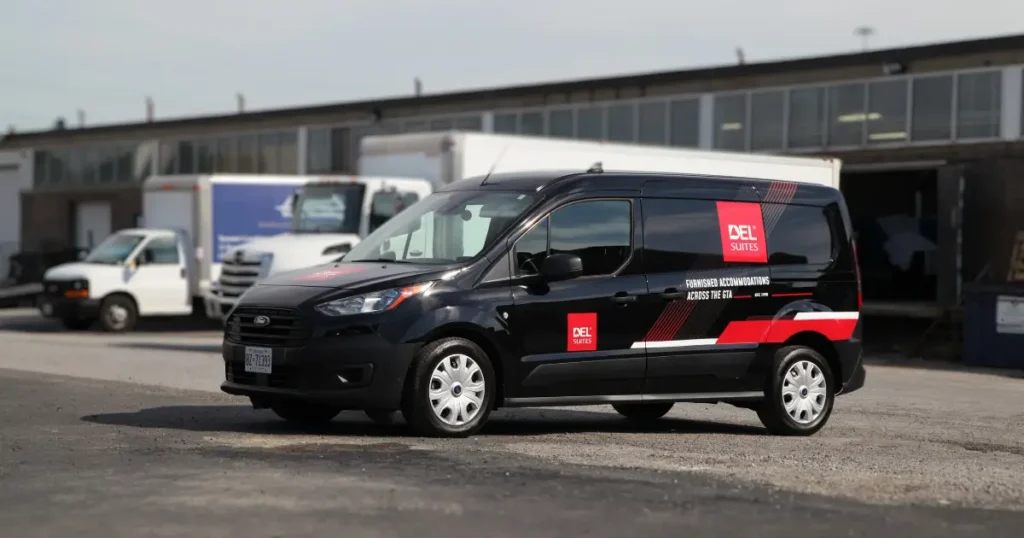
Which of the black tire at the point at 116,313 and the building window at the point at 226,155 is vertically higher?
the building window at the point at 226,155

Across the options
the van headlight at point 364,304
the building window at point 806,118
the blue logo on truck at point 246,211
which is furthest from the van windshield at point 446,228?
the building window at point 806,118

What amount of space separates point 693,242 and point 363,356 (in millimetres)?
2872

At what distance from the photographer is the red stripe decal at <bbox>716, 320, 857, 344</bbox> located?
1174 cm

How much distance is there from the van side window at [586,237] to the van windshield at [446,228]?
23cm

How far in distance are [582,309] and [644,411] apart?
2.17 metres

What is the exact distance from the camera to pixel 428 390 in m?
10.3

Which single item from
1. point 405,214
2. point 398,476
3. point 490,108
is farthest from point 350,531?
point 490,108

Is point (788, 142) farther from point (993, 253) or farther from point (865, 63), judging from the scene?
point (993, 253)

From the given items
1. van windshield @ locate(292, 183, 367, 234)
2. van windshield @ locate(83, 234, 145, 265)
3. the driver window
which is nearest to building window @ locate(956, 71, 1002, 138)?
van windshield @ locate(292, 183, 367, 234)

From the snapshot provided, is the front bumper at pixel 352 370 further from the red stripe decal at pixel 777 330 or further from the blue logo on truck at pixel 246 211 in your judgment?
the blue logo on truck at pixel 246 211

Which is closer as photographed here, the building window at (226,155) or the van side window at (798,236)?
the van side window at (798,236)

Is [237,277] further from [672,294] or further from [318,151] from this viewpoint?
[318,151]

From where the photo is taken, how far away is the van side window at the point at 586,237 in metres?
10.9

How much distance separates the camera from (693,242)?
11.6 metres
